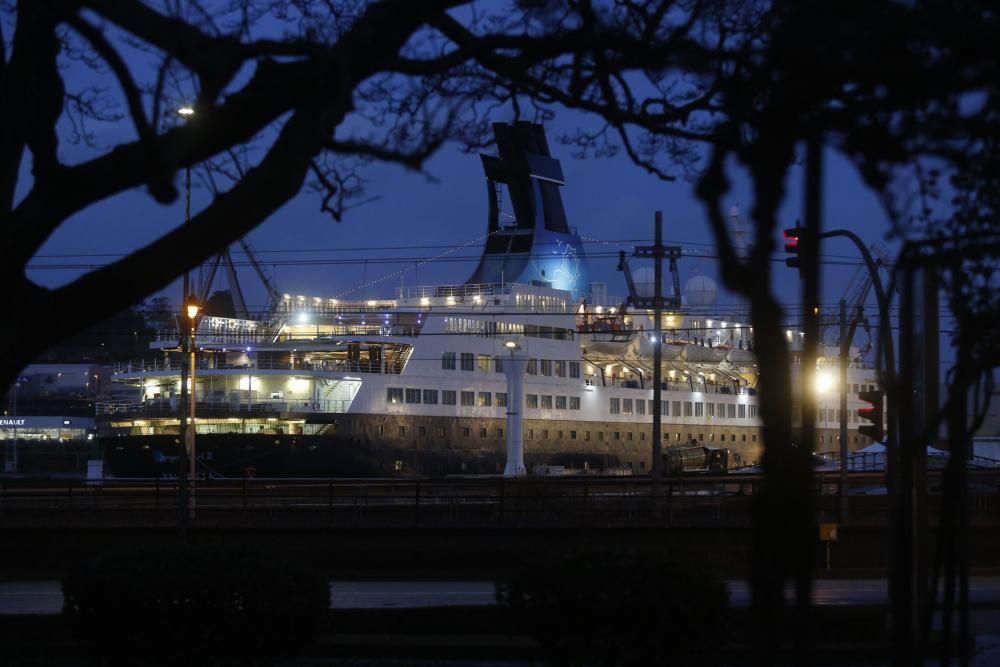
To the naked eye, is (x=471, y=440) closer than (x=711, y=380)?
Yes

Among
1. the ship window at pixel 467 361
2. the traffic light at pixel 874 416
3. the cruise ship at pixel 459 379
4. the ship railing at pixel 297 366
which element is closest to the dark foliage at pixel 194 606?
the traffic light at pixel 874 416

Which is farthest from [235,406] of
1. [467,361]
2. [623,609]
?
[623,609]

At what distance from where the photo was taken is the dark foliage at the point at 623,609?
870 centimetres

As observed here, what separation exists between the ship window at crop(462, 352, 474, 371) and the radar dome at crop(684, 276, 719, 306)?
36.0ft

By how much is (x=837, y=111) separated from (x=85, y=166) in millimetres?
3874

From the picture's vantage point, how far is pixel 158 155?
21.7 ft

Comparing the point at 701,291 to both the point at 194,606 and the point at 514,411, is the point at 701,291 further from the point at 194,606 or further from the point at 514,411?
the point at 194,606

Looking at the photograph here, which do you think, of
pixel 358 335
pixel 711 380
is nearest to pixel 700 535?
pixel 358 335

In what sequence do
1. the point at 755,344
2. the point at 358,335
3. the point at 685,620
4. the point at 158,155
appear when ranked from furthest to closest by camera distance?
the point at 358,335
the point at 685,620
the point at 158,155
the point at 755,344

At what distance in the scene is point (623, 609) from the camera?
8.70 meters

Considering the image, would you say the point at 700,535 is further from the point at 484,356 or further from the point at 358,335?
the point at 484,356

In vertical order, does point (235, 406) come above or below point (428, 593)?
above

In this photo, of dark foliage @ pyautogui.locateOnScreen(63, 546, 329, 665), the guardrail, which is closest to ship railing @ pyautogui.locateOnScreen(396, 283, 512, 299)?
the guardrail

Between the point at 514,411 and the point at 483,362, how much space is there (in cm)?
791
